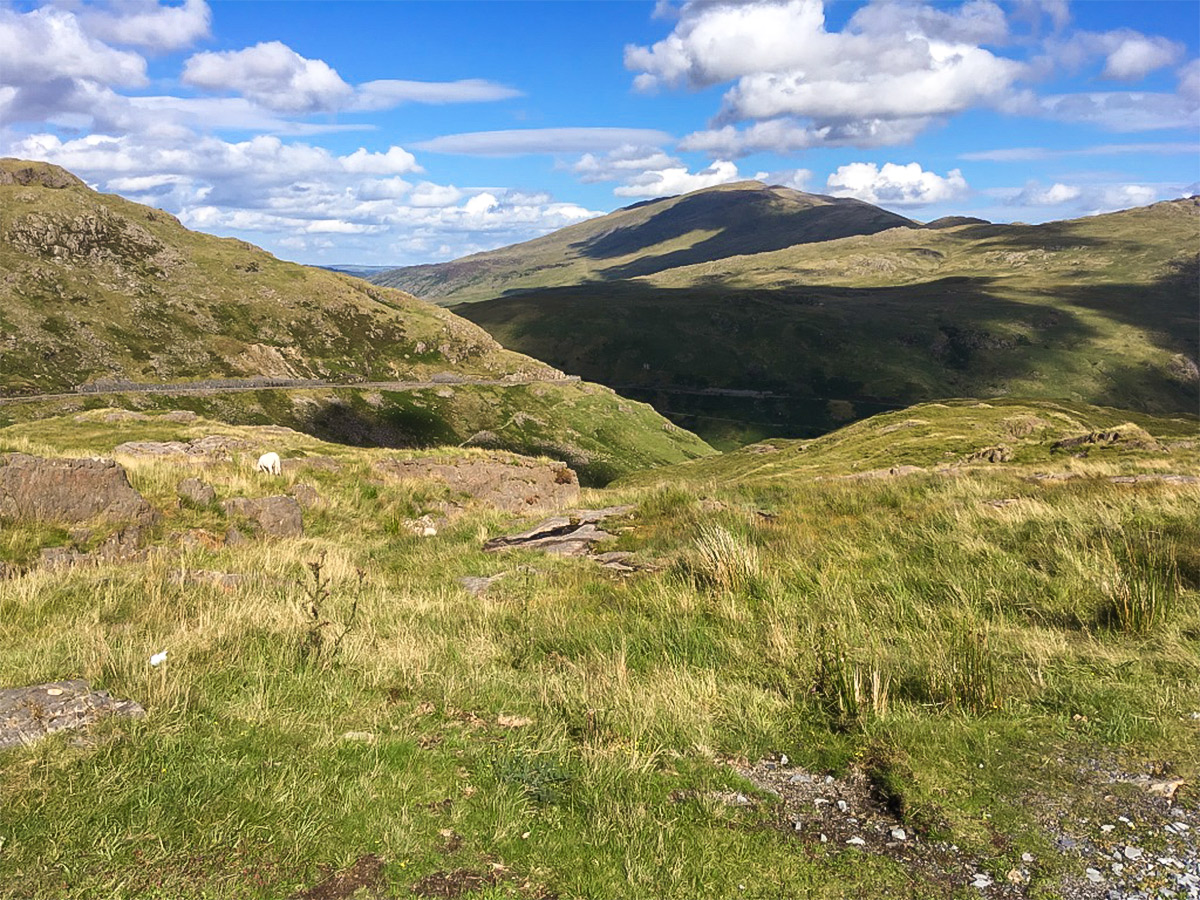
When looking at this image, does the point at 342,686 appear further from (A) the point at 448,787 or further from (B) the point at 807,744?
(B) the point at 807,744

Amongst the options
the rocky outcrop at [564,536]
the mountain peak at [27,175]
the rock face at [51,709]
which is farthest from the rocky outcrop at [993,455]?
the mountain peak at [27,175]

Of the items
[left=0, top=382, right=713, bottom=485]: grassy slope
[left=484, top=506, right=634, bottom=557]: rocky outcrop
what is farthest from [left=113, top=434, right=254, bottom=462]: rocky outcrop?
[left=0, top=382, right=713, bottom=485]: grassy slope

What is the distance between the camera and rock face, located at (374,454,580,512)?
31156mm

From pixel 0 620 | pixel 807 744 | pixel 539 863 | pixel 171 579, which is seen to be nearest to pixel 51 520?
pixel 171 579

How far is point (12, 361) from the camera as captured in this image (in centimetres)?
13488

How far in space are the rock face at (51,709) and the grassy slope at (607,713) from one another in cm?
21

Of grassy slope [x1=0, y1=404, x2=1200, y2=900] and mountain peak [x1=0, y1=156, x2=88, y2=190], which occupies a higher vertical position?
mountain peak [x1=0, y1=156, x2=88, y2=190]

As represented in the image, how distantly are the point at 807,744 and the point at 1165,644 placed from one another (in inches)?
187

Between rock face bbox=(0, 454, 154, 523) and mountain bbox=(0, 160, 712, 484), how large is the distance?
129975 millimetres

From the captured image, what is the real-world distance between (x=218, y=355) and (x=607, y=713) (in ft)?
599

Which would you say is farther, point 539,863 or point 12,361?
point 12,361

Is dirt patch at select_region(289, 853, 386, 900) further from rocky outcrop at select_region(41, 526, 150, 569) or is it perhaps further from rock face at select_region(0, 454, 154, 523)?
rock face at select_region(0, 454, 154, 523)

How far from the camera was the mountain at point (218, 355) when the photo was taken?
141m

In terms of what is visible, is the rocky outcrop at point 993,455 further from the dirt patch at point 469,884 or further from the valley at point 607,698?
the dirt patch at point 469,884
